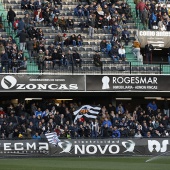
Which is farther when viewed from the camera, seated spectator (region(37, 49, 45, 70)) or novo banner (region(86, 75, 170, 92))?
novo banner (region(86, 75, 170, 92))

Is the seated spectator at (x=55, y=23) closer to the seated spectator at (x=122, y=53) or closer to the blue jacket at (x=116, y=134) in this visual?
the seated spectator at (x=122, y=53)

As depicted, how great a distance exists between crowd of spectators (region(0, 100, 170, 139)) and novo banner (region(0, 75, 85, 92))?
93 cm

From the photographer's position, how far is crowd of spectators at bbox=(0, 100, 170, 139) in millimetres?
39750

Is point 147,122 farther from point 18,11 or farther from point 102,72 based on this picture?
point 18,11

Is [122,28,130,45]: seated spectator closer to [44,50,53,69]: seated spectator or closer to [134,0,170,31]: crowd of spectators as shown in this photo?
[134,0,170,31]: crowd of spectators

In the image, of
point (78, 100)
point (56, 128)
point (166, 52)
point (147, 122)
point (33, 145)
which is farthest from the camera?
point (166, 52)

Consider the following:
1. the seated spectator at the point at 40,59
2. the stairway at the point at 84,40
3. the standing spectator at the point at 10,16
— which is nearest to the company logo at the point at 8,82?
the stairway at the point at 84,40

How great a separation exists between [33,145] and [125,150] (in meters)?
4.55

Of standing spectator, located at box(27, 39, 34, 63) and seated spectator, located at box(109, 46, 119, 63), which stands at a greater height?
standing spectator, located at box(27, 39, 34, 63)

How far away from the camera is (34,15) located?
4706 centimetres

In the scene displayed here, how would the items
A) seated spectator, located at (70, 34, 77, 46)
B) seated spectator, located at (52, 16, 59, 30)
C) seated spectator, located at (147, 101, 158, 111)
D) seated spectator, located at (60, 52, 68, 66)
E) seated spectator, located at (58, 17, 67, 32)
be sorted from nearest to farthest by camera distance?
seated spectator, located at (60, 52, 68, 66)
seated spectator, located at (147, 101, 158, 111)
seated spectator, located at (70, 34, 77, 46)
seated spectator, located at (58, 17, 67, 32)
seated spectator, located at (52, 16, 59, 30)

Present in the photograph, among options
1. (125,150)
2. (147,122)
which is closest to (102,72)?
(147,122)

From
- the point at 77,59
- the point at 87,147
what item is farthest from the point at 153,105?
the point at 87,147

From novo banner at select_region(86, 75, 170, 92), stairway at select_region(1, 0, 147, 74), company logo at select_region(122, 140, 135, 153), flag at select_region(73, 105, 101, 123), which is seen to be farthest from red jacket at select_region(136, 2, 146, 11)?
company logo at select_region(122, 140, 135, 153)
